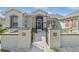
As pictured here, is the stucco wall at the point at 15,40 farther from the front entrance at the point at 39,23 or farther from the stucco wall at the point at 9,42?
the front entrance at the point at 39,23

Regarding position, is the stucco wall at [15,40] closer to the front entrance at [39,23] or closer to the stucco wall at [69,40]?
the front entrance at [39,23]

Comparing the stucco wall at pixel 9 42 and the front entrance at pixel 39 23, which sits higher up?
the front entrance at pixel 39 23

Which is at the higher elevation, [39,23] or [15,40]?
[39,23]

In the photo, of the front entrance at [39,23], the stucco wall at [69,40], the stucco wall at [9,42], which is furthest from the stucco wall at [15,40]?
the stucco wall at [69,40]

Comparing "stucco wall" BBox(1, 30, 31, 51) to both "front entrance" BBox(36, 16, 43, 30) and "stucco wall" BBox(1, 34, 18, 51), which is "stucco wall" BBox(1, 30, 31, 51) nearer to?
"stucco wall" BBox(1, 34, 18, 51)

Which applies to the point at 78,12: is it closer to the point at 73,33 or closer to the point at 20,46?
the point at 73,33

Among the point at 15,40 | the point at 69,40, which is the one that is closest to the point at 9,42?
the point at 15,40

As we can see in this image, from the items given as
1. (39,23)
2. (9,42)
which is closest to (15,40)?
(9,42)

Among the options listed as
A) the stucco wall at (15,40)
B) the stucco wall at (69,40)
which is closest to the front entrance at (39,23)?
the stucco wall at (15,40)

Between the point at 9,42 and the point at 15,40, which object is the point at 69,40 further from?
the point at 9,42

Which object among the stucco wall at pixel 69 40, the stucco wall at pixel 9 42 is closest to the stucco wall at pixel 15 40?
the stucco wall at pixel 9 42

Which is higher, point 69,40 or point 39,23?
point 39,23

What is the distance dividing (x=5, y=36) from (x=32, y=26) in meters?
0.48

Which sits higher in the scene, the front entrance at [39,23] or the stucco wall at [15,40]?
the front entrance at [39,23]
